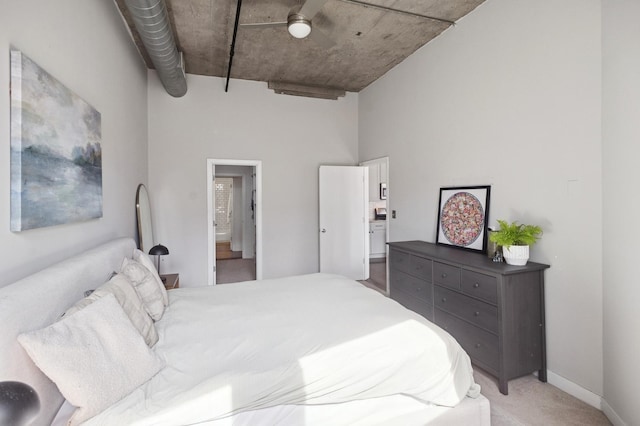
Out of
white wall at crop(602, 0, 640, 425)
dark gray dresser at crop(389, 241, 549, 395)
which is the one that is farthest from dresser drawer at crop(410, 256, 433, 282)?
white wall at crop(602, 0, 640, 425)

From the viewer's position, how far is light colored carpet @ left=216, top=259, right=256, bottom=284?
529cm

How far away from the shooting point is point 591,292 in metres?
2.04

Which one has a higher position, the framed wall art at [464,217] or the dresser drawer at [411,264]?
the framed wall art at [464,217]

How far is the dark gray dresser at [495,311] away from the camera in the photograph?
2.16m

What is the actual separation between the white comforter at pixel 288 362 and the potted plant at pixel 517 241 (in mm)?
1013

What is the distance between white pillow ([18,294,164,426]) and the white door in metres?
3.68

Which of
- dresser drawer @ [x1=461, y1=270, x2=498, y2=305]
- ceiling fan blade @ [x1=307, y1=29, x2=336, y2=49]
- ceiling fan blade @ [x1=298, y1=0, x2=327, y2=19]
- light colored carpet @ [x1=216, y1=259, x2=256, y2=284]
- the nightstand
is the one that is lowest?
light colored carpet @ [x1=216, y1=259, x2=256, y2=284]

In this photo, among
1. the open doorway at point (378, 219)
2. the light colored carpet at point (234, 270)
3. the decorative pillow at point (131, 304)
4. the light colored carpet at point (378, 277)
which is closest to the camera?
the decorative pillow at point (131, 304)

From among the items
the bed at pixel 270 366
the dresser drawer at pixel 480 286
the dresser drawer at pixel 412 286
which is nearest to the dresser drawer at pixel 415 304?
the dresser drawer at pixel 412 286

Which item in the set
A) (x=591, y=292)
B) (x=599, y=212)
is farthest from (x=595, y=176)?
(x=591, y=292)

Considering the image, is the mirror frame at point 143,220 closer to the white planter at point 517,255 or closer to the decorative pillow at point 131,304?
the decorative pillow at point 131,304

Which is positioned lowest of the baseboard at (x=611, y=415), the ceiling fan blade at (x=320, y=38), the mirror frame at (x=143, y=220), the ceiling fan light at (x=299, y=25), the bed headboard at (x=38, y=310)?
the baseboard at (x=611, y=415)

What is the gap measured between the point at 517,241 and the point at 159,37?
338cm

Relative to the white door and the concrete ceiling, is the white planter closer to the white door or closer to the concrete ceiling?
the concrete ceiling
